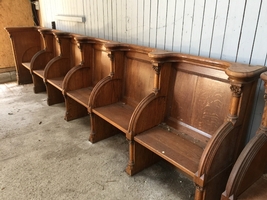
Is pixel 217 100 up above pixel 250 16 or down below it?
below

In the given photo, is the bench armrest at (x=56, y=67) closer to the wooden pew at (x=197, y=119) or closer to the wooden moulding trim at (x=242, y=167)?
the wooden pew at (x=197, y=119)

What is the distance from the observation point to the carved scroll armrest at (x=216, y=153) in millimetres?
1311

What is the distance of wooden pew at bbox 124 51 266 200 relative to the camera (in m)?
1.33

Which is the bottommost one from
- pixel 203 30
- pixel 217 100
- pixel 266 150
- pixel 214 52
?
pixel 266 150

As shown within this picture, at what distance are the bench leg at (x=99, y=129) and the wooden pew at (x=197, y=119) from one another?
0.65m

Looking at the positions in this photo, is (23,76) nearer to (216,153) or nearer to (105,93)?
(105,93)

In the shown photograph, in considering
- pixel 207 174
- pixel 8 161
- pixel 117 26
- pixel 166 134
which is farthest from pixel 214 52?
pixel 8 161

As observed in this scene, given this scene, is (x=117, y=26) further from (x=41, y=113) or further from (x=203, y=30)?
(x=41, y=113)

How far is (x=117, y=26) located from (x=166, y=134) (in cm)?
149

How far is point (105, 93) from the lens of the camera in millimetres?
2363

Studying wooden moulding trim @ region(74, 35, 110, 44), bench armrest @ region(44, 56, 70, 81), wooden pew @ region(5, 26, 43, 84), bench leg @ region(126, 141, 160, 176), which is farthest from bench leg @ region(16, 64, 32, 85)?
bench leg @ region(126, 141, 160, 176)

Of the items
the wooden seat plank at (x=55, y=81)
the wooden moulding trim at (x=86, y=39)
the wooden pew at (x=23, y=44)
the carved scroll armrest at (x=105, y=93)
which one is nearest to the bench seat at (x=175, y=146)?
the carved scroll armrest at (x=105, y=93)

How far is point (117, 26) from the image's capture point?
2.66 meters

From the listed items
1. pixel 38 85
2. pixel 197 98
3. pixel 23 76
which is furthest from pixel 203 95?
pixel 23 76
